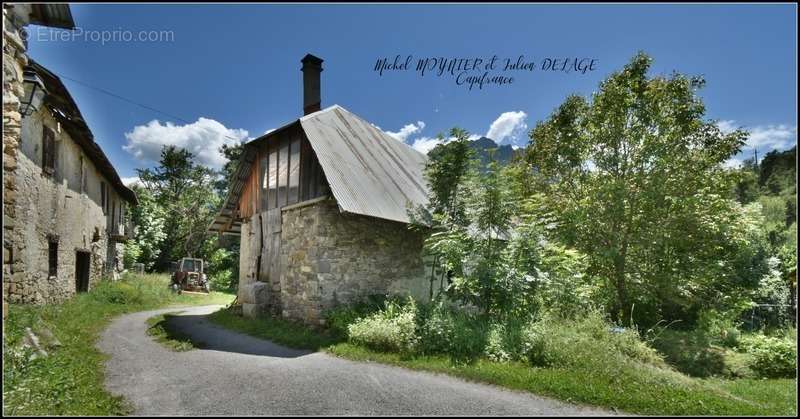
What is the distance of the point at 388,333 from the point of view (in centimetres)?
733

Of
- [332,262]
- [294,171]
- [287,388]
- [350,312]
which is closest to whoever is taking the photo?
[287,388]

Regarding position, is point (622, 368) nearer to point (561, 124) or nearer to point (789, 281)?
point (561, 124)

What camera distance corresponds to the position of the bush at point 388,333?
726 cm

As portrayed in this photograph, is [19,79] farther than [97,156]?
No

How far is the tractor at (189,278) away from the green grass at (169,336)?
10159 mm

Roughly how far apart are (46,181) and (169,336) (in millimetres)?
6599

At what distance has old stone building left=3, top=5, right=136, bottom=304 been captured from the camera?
14.7 feet

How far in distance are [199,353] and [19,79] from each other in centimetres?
518

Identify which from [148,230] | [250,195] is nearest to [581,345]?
A: [250,195]

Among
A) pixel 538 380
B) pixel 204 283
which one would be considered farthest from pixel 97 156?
pixel 538 380

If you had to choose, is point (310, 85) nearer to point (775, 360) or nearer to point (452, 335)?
point (452, 335)

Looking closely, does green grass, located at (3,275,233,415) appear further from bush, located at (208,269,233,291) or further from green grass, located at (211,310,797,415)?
bush, located at (208,269,233,291)

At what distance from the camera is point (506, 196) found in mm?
8500

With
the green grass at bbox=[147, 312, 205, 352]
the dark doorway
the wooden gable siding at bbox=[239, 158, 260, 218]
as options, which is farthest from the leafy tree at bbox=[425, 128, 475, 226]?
the dark doorway
